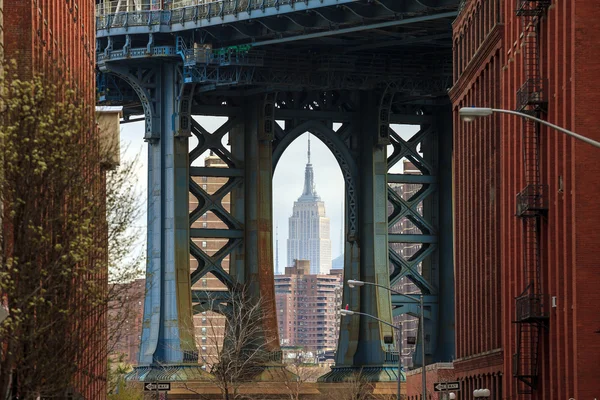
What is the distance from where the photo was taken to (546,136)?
63812 millimetres

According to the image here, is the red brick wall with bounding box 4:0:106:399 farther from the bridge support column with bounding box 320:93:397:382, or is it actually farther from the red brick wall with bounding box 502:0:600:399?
the bridge support column with bounding box 320:93:397:382

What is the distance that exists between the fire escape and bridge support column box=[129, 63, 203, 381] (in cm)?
5028

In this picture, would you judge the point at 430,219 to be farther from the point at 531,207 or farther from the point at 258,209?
the point at 531,207

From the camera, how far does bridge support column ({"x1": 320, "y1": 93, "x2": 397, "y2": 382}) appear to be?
404ft

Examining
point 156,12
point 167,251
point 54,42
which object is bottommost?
point 167,251

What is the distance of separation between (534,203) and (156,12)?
5501cm

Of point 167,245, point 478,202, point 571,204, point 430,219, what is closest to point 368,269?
point 430,219

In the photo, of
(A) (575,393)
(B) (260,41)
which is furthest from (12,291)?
(B) (260,41)

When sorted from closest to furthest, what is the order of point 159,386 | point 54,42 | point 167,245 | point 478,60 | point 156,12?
point 54,42, point 159,386, point 478,60, point 156,12, point 167,245

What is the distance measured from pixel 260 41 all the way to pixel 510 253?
143ft

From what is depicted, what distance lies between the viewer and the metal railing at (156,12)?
4392 inches

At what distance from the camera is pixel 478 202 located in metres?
87.4

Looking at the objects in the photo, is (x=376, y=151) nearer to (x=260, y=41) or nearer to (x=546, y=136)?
(x=260, y=41)

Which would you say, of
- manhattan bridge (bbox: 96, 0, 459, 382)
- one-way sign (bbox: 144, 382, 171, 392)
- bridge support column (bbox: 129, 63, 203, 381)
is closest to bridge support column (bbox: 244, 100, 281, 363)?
manhattan bridge (bbox: 96, 0, 459, 382)
